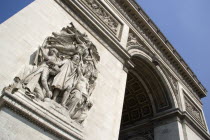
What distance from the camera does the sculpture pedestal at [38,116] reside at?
3.69m

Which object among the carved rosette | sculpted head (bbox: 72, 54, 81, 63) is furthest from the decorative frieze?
the carved rosette

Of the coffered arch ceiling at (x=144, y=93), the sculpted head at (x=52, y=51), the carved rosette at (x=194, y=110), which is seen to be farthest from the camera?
the carved rosette at (x=194, y=110)

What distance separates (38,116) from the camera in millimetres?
3953

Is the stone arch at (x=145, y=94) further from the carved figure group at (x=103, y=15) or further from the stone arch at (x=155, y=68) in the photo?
the carved figure group at (x=103, y=15)

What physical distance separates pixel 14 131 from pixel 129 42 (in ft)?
23.6

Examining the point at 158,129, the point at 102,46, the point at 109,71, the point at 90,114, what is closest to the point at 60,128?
the point at 90,114

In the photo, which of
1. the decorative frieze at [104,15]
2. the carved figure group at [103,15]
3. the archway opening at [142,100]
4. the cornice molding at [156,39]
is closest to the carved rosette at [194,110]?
the cornice molding at [156,39]

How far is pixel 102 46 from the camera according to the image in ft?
24.3

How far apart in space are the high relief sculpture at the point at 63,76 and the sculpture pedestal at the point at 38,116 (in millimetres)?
95

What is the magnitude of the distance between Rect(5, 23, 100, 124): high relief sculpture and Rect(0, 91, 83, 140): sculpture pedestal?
3.8 inches

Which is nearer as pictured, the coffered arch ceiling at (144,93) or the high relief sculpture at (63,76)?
the high relief sculpture at (63,76)

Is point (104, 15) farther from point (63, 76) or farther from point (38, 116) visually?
point (38, 116)

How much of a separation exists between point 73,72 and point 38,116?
1616 mm

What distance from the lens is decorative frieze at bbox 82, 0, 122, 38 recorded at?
839 centimetres
